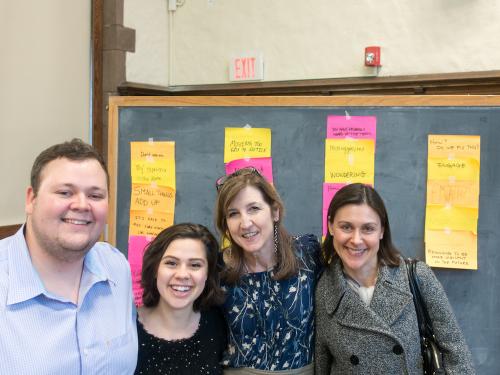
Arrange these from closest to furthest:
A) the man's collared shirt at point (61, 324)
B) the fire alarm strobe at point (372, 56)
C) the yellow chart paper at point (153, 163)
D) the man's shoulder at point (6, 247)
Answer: the man's collared shirt at point (61, 324), the man's shoulder at point (6, 247), the yellow chart paper at point (153, 163), the fire alarm strobe at point (372, 56)

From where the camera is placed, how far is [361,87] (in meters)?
3.51

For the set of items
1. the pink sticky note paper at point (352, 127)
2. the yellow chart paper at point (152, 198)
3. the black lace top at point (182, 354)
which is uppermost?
A: the pink sticky note paper at point (352, 127)

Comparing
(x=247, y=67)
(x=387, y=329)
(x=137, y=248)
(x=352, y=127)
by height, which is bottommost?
(x=387, y=329)

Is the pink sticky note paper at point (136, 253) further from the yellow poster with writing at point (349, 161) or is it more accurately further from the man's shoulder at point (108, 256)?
the yellow poster with writing at point (349, 161)

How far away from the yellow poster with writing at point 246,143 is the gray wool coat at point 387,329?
69 centimetres

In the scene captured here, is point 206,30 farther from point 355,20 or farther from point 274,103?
point 274,103

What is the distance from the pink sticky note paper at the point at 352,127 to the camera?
2.01 metres

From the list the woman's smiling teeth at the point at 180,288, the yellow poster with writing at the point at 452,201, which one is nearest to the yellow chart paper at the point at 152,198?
the woman's smiling teeth at the point at 180,288

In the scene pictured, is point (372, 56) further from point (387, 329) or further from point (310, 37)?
A: point (387, 329)

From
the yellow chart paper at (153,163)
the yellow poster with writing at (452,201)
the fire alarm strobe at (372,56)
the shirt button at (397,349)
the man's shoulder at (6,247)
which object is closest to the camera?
the man's shoulder at (6,247)

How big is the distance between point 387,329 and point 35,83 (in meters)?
2.56

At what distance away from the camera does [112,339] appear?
4.70 ft

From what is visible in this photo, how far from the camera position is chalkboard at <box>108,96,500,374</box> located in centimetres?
192

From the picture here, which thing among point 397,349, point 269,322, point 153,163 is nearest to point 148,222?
point 153,163
